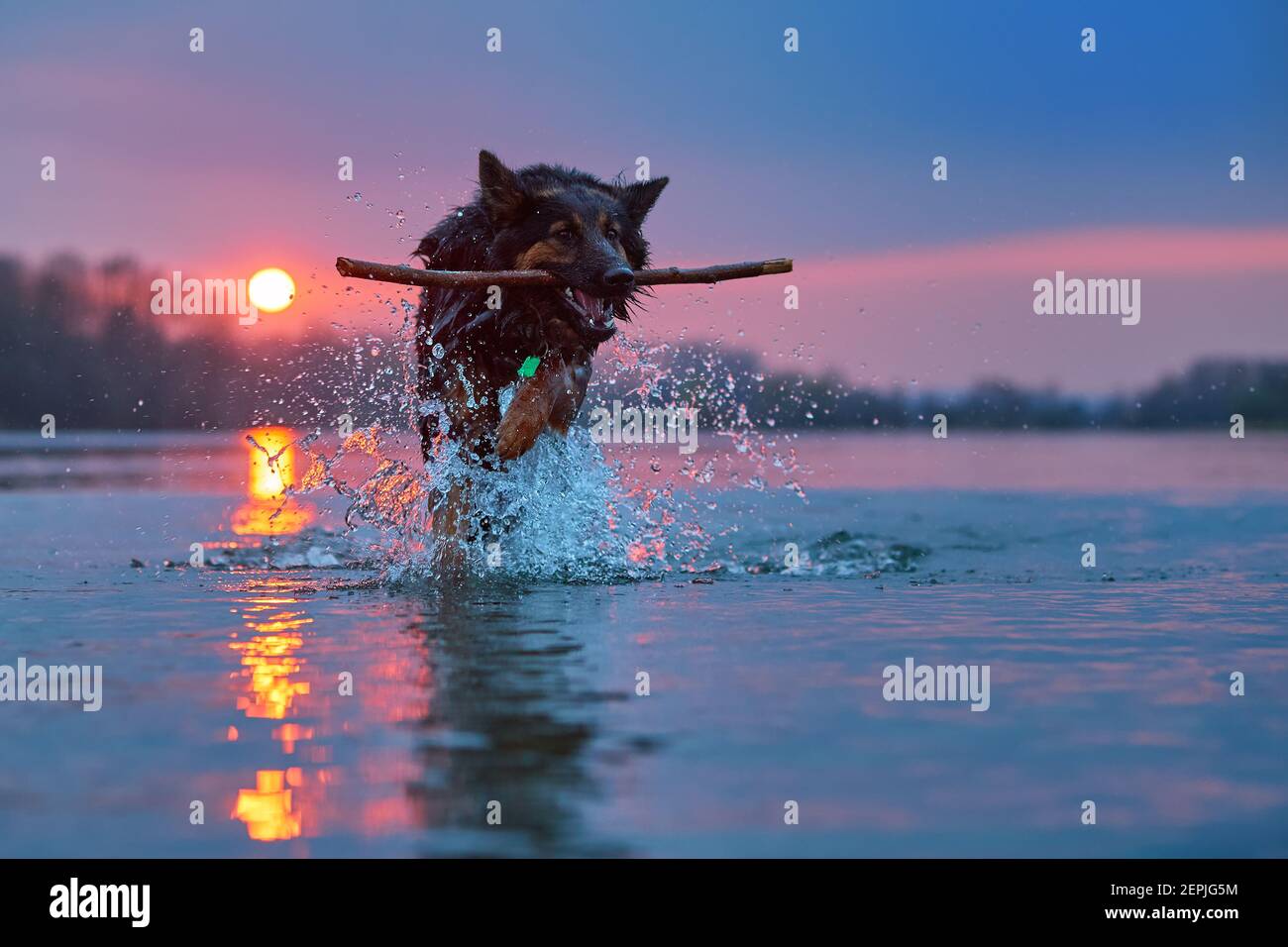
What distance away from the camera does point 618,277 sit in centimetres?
791

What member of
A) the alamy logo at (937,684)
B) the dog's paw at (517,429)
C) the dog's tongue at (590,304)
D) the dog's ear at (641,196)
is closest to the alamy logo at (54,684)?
the alamy logo at (937,684)

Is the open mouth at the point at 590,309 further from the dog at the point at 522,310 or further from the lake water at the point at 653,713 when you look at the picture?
the lake water at the point at 653,713

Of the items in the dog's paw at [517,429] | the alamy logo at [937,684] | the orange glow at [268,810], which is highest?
the dog's paw at [517,429]

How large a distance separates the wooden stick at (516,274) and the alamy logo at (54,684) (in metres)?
2.97

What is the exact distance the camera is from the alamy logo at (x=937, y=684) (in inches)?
175

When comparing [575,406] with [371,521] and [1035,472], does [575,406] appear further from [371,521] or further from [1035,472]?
[1035,472]

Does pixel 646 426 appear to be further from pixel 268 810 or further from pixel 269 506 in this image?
pixel 269 506

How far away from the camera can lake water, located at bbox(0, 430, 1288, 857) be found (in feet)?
10.2

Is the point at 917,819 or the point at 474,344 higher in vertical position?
the point at 474,344
